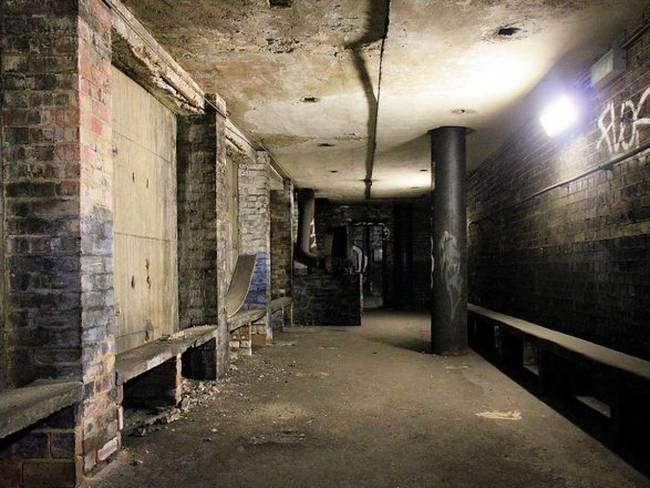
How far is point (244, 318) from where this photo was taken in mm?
6316

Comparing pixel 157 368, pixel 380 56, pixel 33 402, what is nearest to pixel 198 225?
pixel 157 368

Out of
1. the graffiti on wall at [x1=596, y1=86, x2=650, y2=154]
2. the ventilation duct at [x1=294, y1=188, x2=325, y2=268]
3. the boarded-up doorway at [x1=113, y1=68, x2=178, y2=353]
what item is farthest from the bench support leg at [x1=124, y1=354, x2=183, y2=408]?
the ventilation duct at [x1=294, y1=188, x2=325, y2=268]

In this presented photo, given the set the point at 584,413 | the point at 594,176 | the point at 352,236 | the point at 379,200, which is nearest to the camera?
the point at 584,413

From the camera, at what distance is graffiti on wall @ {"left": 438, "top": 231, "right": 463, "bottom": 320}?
6195 millimetres

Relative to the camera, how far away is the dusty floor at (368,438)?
9.06 ft

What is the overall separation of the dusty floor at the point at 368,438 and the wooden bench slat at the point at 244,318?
0.53m

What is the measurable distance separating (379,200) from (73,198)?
11.5m

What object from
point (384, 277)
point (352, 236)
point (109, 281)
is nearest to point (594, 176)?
point (109, 281)

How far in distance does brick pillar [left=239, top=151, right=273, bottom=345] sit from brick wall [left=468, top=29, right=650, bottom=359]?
11.5 feet

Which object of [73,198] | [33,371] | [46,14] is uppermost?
[46,14]

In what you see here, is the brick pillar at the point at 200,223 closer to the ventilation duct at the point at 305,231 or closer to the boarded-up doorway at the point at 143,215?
the boarded-up doorway at the point at 143,215

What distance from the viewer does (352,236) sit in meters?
17.4

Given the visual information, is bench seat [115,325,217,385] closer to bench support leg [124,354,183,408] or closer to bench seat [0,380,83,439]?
bench support leg [124,354,183,408]

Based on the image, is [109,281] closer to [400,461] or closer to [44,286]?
[44,286]
